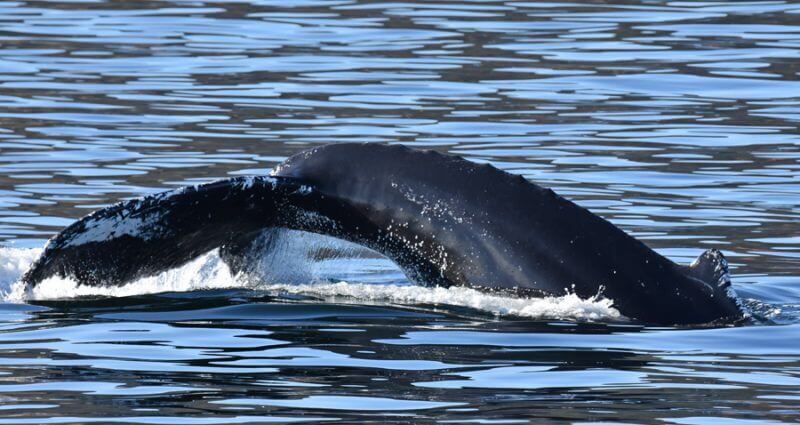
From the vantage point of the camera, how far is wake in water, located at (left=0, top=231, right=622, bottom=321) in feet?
30.3

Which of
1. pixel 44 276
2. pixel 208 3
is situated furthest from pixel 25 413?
pixel 208 3

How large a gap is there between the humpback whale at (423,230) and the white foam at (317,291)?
7 centimetres

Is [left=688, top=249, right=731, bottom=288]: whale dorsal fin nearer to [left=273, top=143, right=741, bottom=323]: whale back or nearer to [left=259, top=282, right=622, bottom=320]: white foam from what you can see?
[left=273, top=143, right=741, bottom=323]: whale back

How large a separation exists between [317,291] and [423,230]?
1.43m

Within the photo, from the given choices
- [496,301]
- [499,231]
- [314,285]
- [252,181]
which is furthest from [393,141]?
[499,231]

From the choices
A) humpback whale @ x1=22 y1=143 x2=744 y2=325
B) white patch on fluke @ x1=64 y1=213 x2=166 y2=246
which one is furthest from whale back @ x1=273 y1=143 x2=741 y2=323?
white patch on fluke @ x1=64 y1=213 x2=166 y2=246

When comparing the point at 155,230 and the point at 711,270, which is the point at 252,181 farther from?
the point at 711,270

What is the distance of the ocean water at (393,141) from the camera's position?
25.7 ft

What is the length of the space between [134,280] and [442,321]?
151 centimetres

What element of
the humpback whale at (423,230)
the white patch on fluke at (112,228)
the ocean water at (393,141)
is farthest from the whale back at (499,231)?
the white patch on fluke at (112,228)

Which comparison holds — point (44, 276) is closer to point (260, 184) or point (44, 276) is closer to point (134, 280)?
point (134, 280)

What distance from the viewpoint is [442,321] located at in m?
9.48

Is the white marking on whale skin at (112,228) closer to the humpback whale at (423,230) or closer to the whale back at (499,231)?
the humpback whale at (423,230)

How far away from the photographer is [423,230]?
9242 millimetres
